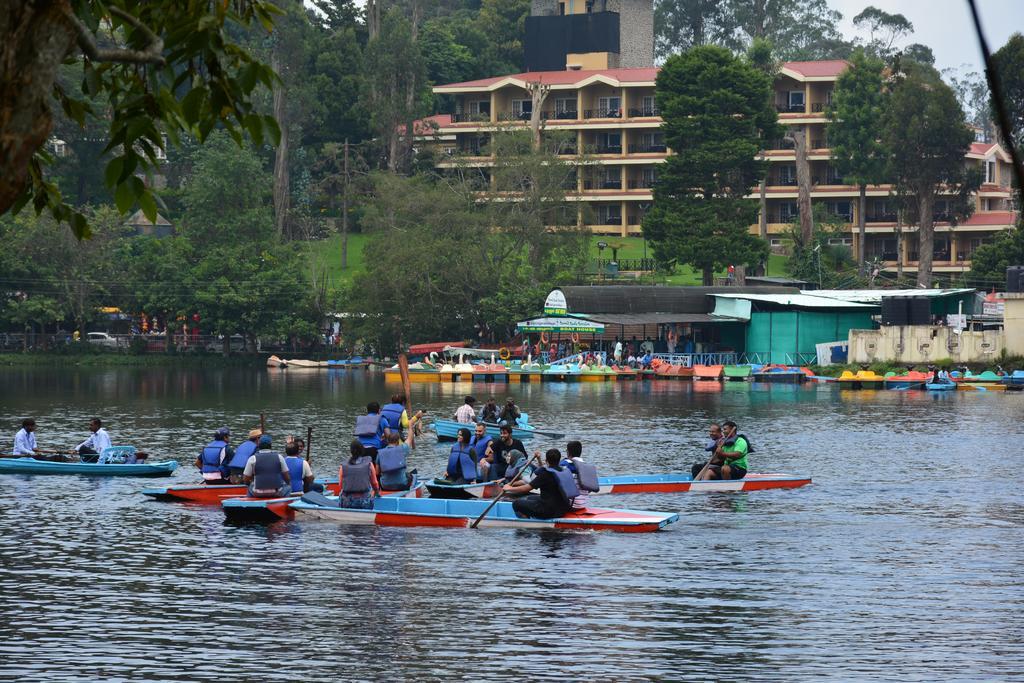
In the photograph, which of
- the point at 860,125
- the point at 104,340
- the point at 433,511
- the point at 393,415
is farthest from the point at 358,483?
the point at 860,125

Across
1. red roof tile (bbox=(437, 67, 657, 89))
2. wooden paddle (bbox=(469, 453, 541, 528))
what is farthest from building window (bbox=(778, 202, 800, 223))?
wooden paddle (bbox=(469, 453, 541, 528))

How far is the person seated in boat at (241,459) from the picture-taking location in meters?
31.8

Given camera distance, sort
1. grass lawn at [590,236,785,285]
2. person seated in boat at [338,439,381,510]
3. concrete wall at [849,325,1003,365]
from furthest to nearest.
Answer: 1. grass lawn at [590,236,785,285]
2. concrete wall at [849,325,1003,365]
3. person seated in boat at [338,439,381,510]

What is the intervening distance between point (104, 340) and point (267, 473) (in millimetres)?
86102

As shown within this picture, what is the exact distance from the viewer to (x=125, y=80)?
10.4m

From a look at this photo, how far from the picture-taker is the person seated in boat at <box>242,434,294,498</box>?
3025cm

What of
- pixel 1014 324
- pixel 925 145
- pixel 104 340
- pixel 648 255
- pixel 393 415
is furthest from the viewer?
pixel 648 255

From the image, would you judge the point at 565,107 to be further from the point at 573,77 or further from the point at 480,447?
the point at 480,447

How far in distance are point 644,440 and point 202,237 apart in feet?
210

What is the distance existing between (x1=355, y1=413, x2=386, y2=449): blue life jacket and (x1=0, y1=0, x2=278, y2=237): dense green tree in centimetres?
2209

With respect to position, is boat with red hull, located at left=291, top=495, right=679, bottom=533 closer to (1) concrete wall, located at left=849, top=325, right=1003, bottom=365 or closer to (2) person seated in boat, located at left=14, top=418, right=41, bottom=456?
(2) person seated in boat, located at left=14, top=418, right=41, bottom=456

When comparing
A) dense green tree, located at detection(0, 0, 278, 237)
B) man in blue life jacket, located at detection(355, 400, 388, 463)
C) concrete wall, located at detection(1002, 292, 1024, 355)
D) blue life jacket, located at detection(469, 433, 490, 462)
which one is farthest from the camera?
concrete wall, located at detection(1002, 292, 1024, 355)

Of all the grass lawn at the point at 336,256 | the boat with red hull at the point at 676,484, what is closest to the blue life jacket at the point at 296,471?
the boat with red hull at the point at 676,484

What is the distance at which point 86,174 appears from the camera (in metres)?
116
